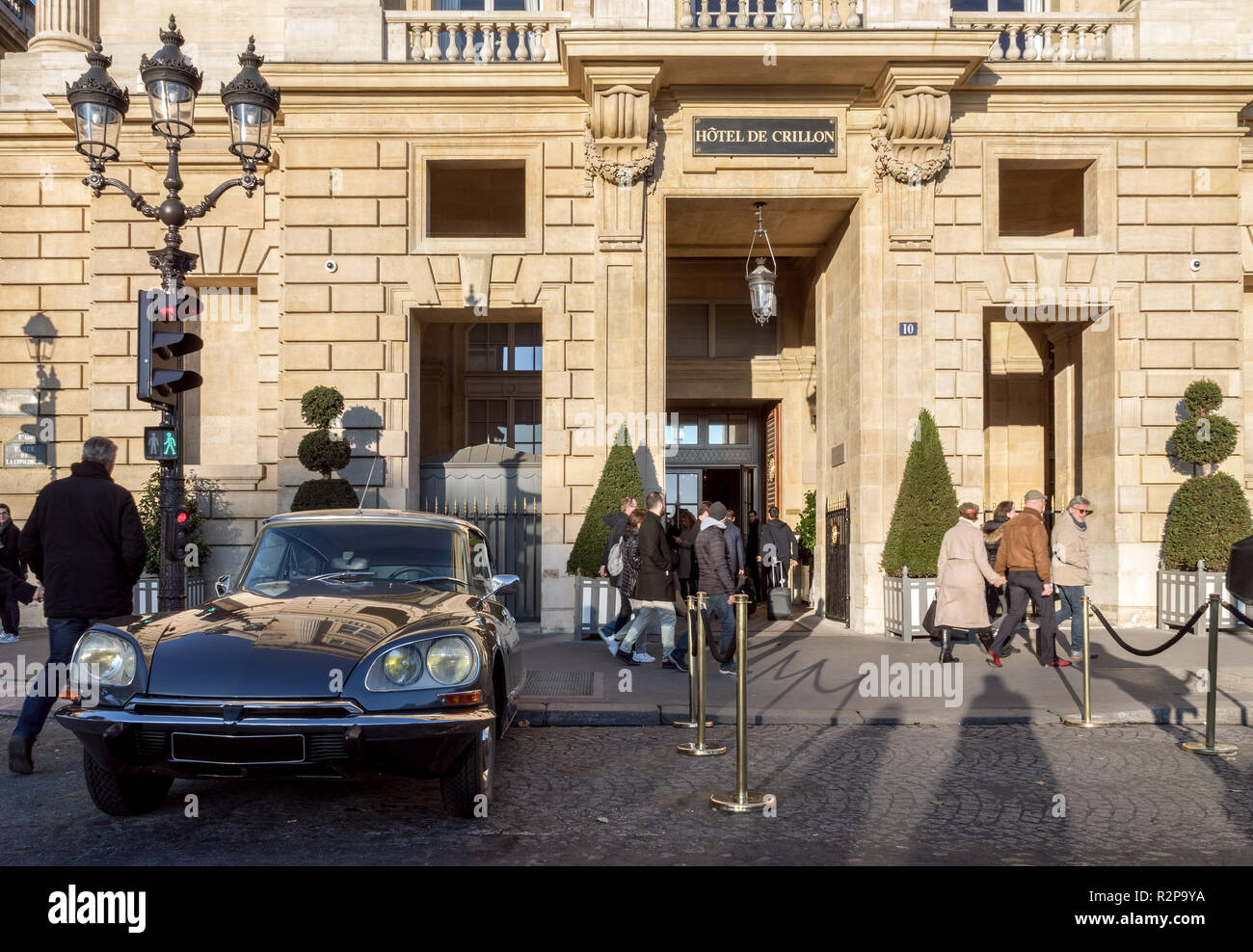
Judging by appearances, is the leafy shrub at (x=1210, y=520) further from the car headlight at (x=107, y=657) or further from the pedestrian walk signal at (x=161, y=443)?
the car headlight at (x=107, y=657)

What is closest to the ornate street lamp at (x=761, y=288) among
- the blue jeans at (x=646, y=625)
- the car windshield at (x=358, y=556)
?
the blue jeans at (x=646, y=625)

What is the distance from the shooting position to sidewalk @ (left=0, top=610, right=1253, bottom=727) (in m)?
8.75

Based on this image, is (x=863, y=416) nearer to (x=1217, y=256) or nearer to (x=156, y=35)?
(x=1217, y=256)

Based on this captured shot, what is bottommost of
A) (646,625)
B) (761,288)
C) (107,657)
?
(646,625)

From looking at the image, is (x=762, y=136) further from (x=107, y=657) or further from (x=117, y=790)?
(x=117, y=790)

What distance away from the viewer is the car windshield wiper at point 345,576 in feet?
21.5

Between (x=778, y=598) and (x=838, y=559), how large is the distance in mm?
1308

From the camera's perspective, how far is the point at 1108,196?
15.0 m

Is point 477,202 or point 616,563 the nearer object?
point 616,563

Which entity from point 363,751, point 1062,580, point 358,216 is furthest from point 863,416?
point 363,751

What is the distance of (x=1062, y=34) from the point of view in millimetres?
15305

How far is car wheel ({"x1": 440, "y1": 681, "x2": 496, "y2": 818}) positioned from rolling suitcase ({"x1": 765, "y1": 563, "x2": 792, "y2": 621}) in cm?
1168

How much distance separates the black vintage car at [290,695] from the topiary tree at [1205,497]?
36.4 feet

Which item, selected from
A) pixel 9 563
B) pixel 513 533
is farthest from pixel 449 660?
pixel 9 563
